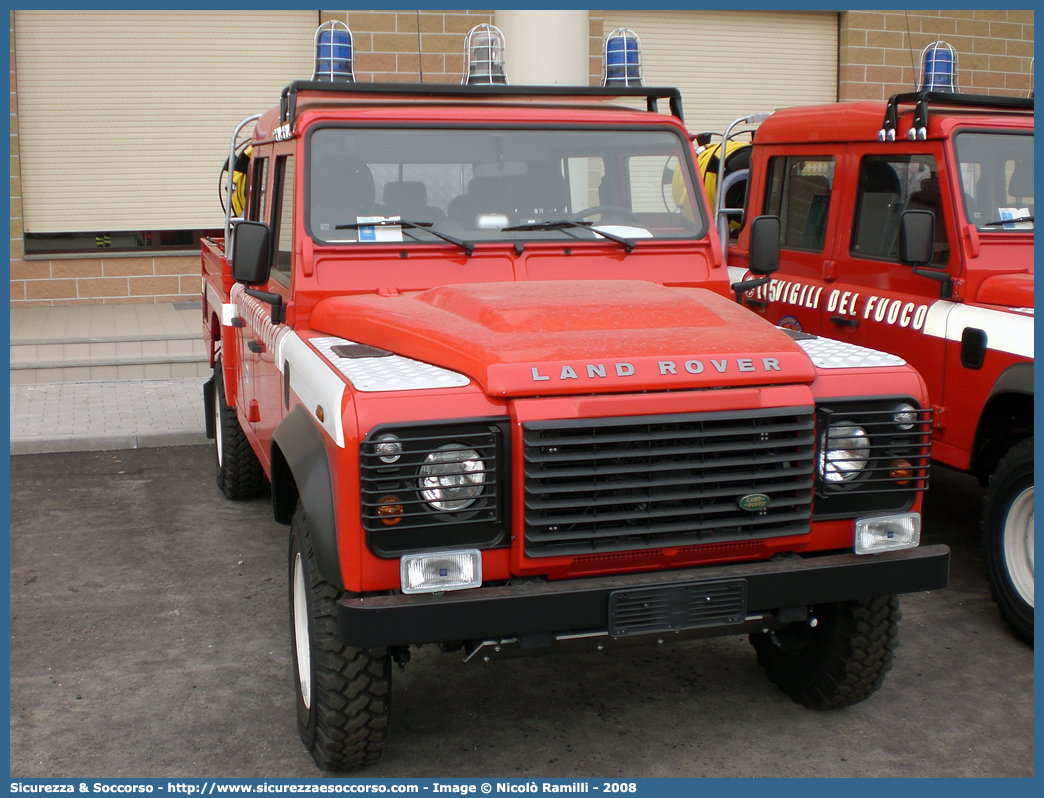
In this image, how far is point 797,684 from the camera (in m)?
3.84

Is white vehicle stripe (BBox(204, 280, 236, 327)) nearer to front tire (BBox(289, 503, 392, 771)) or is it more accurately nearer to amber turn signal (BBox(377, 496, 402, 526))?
front tire (BBox(289, 503, 392, 771))

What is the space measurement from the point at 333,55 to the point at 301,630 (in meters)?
3.19

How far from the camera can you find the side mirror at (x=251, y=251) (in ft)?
13.2

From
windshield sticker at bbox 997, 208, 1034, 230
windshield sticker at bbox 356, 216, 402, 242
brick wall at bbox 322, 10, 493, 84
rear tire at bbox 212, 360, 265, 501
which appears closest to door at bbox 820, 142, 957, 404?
windshield sticker at bbox 997, 208, 1034, 230

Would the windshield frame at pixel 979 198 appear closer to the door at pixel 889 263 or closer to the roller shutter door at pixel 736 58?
the door at pixel 889 263

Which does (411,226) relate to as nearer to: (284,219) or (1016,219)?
(284,219)

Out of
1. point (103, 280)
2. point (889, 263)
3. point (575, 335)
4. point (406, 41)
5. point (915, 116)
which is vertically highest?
point (406, 41)

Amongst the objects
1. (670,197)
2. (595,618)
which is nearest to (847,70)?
(670,197)

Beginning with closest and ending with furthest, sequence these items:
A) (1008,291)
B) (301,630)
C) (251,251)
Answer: (301,630) < (251,251) < (1008,291)

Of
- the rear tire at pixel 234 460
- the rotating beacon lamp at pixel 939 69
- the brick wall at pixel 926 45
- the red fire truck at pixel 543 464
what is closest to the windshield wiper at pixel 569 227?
the red fire truck at pixel 543 464

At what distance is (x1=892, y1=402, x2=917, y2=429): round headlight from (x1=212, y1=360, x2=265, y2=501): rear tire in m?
3.84

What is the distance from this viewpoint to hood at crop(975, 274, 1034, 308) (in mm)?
4547

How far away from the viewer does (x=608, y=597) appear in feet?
9.75

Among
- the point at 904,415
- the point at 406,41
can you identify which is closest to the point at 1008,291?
the point at 904,415
